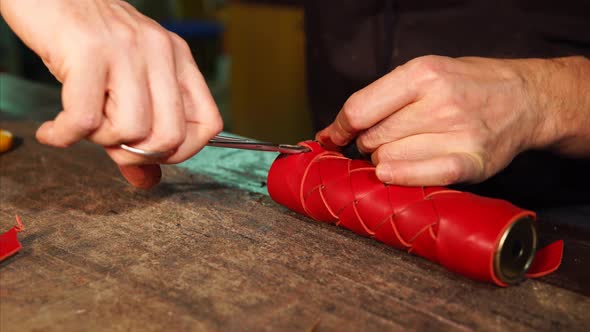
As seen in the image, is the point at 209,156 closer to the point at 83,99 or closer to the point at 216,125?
the point at 216,125

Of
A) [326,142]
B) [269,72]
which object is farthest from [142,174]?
[269,72]

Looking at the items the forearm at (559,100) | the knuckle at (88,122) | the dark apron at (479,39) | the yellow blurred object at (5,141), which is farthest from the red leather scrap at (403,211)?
the yellow blurred object at (5,141)

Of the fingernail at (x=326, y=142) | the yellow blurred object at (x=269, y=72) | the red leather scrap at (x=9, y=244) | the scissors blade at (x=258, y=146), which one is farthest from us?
the yellow blurred object at (x=269, y=72)

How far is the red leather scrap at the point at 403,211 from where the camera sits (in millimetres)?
857

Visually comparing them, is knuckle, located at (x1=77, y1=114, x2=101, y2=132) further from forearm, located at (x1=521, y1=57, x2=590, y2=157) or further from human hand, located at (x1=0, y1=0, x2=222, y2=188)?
forearm, located at (x1=521, y1=57, x2=590, y2=157)

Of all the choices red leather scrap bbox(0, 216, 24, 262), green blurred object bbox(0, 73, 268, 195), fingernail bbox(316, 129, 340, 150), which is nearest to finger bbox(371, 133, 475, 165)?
fingernail bbox(316, 129, 340, 150)

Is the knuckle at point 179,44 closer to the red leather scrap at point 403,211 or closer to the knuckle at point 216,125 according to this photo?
the knuckle at point 216,125

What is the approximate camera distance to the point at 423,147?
1024 millimetres

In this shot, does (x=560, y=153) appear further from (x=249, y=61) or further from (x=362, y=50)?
(x=249, y=61)

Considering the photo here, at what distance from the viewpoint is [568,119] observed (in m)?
1.15

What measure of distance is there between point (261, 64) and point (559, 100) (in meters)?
2.13

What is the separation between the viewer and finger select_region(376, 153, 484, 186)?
96 centimetres

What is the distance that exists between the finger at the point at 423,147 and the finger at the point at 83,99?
0.50 m

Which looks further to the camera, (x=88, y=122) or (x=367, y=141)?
(x=367, y=141)
